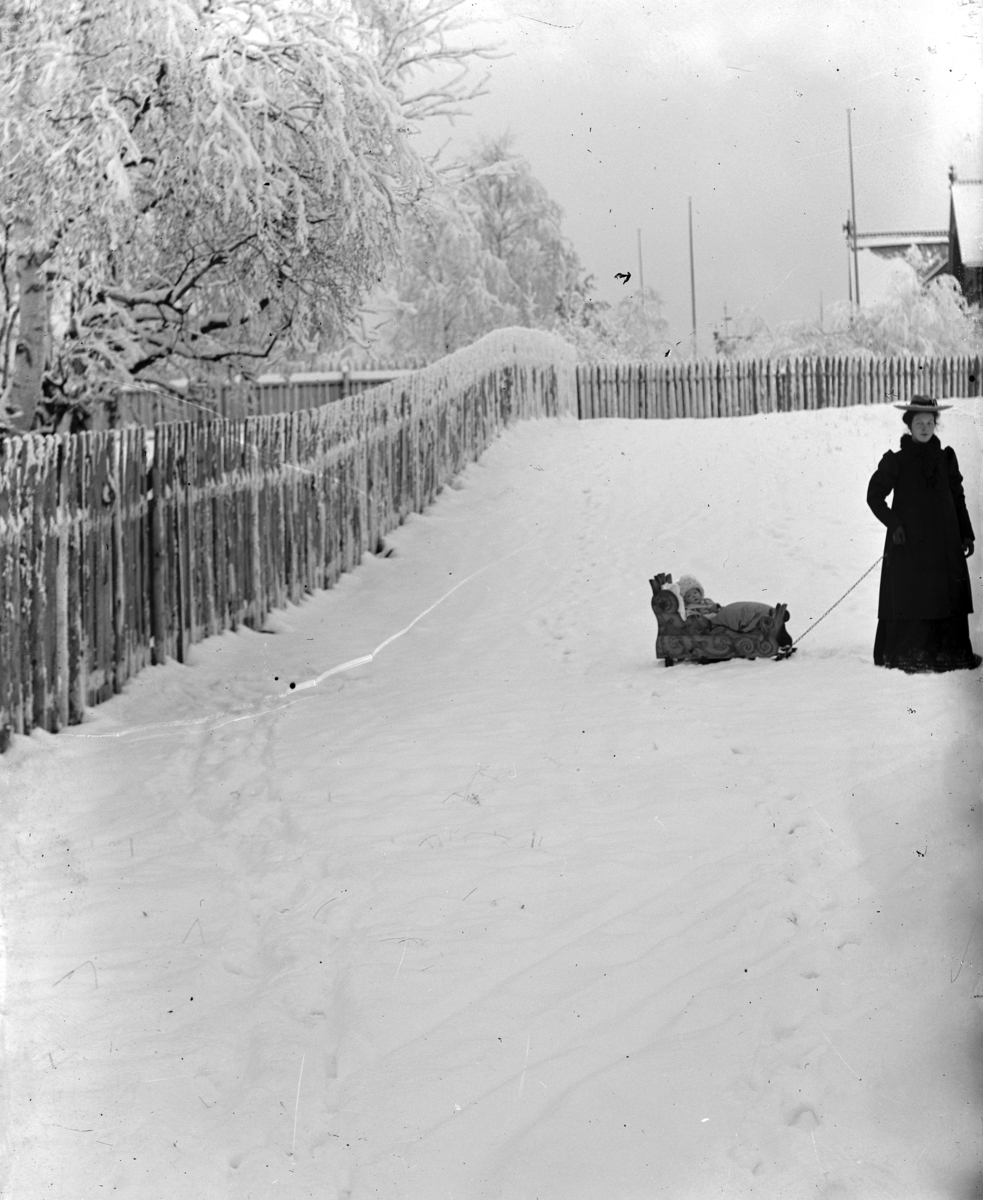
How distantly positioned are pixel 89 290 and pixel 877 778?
25.5 feet

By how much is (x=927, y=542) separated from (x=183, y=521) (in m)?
4.72

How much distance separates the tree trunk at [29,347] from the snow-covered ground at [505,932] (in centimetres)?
331

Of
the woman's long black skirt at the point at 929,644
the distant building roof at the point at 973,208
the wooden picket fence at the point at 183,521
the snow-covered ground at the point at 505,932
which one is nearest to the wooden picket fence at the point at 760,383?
the wooden picket fence at the point at 183,521

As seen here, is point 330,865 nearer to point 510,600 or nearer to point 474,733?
point 474,733

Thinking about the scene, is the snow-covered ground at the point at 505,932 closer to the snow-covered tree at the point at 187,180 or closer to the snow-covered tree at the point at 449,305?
the snow-covered tree at the point at 187,180

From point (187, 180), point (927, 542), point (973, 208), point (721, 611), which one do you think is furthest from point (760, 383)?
point (973, 208)

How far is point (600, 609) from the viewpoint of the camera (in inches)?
401

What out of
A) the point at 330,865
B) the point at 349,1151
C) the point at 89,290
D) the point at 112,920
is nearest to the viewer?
the point at 349,1151

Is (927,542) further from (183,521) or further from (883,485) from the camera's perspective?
(183,521)

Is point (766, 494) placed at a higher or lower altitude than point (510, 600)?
higher

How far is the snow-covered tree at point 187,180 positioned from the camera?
971 centimetres

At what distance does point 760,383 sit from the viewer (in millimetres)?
21750

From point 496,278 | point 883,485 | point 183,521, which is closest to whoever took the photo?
point 883,485

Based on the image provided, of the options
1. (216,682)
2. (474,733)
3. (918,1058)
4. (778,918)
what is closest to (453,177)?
(216,682)
